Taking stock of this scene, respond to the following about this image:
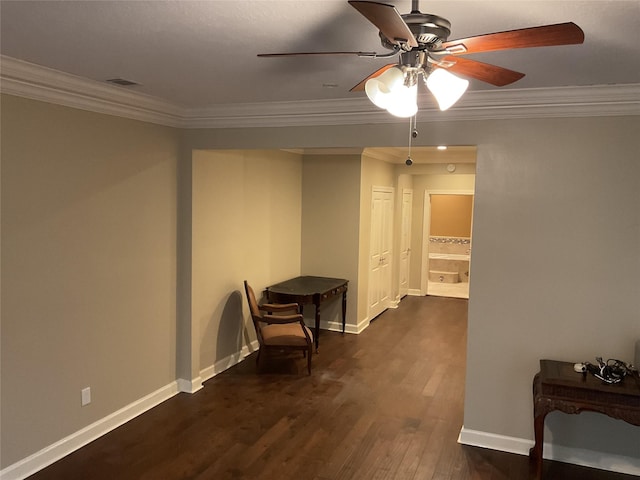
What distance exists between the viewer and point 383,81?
1.89 metres

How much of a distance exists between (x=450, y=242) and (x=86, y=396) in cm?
907

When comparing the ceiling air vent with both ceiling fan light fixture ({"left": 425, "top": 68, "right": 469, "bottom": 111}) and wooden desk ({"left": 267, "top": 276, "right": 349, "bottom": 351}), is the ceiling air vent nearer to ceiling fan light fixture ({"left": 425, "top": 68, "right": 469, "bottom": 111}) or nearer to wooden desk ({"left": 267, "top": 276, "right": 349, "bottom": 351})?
ceiling fan light fixture ({"left": 425, "top": 68, "right": 469, "bottom": 111})

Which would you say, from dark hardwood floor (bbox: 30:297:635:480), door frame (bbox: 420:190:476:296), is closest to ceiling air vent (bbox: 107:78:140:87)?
dark hardwood floor (bbox: 30:297:635:480)

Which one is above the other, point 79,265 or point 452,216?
point 452,216

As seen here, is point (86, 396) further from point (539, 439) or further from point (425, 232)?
point (425, 232)

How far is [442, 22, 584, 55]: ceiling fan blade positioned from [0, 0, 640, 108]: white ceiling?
29cm

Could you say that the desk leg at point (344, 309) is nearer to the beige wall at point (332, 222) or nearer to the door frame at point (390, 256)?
the beige wall at point (332, 222)

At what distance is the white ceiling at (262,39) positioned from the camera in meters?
2.06

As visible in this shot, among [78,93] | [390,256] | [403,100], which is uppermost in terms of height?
[78,93]

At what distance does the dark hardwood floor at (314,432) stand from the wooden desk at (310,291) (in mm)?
639

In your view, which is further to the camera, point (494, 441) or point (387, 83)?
point (494, 441)

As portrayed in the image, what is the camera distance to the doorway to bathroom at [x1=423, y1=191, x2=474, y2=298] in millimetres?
11086

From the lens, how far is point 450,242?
11531 millimetres

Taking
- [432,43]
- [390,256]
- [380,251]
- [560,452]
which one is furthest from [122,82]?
[390,256]
